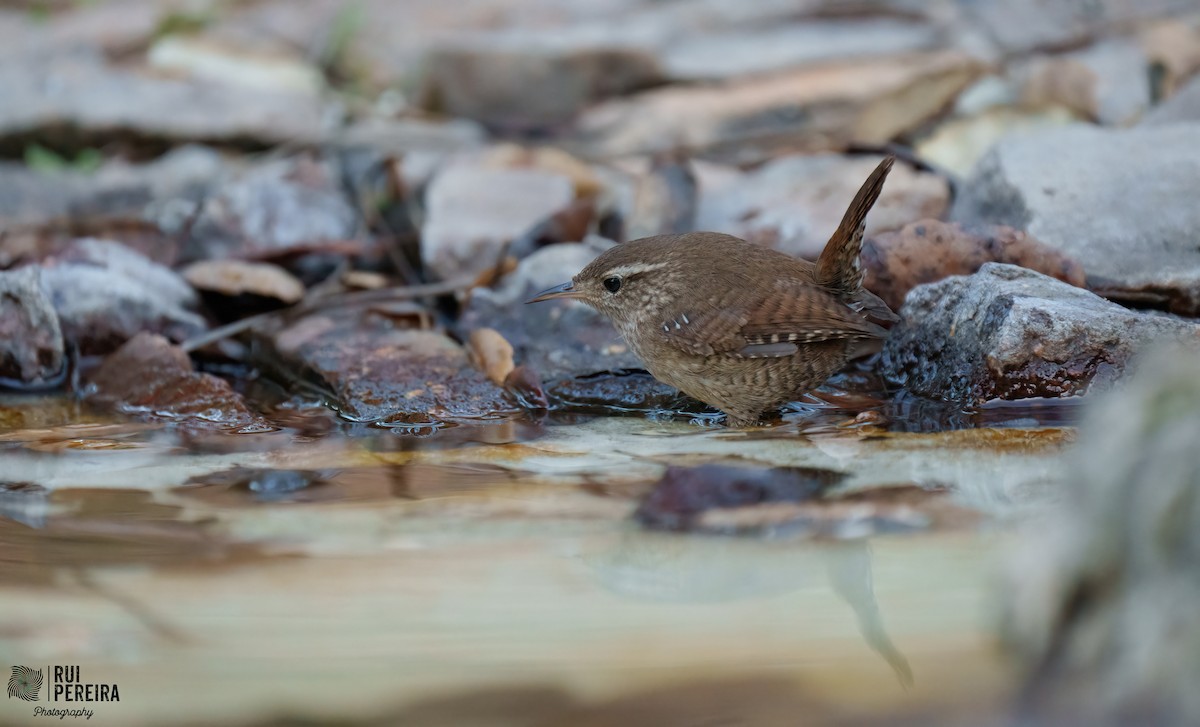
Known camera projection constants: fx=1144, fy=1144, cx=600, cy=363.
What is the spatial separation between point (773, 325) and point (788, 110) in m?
3.88

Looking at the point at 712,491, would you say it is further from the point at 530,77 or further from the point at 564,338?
the point at 530,77

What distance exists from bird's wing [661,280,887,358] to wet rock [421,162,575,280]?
1.78 m

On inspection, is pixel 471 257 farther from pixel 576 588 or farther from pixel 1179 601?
pixel 1179 601

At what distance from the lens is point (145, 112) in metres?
8.05

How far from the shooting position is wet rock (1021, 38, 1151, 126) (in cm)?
676

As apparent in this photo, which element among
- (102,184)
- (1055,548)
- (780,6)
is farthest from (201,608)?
(780,6)

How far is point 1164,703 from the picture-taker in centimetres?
166

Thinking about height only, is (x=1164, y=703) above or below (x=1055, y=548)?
below

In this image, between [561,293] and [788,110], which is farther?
[788,110]

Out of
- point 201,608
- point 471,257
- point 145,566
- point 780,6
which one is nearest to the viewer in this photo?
point 201,608

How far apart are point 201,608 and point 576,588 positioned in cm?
77

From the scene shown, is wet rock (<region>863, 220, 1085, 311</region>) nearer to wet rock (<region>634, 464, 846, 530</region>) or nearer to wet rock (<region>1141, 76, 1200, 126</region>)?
wet rock (<region>1141, 76, 1200, 126</region>)

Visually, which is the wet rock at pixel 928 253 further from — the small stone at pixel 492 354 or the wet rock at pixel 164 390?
the wet rock at pixel 164 390

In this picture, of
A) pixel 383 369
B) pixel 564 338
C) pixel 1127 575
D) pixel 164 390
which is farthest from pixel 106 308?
pixel 1127 575
